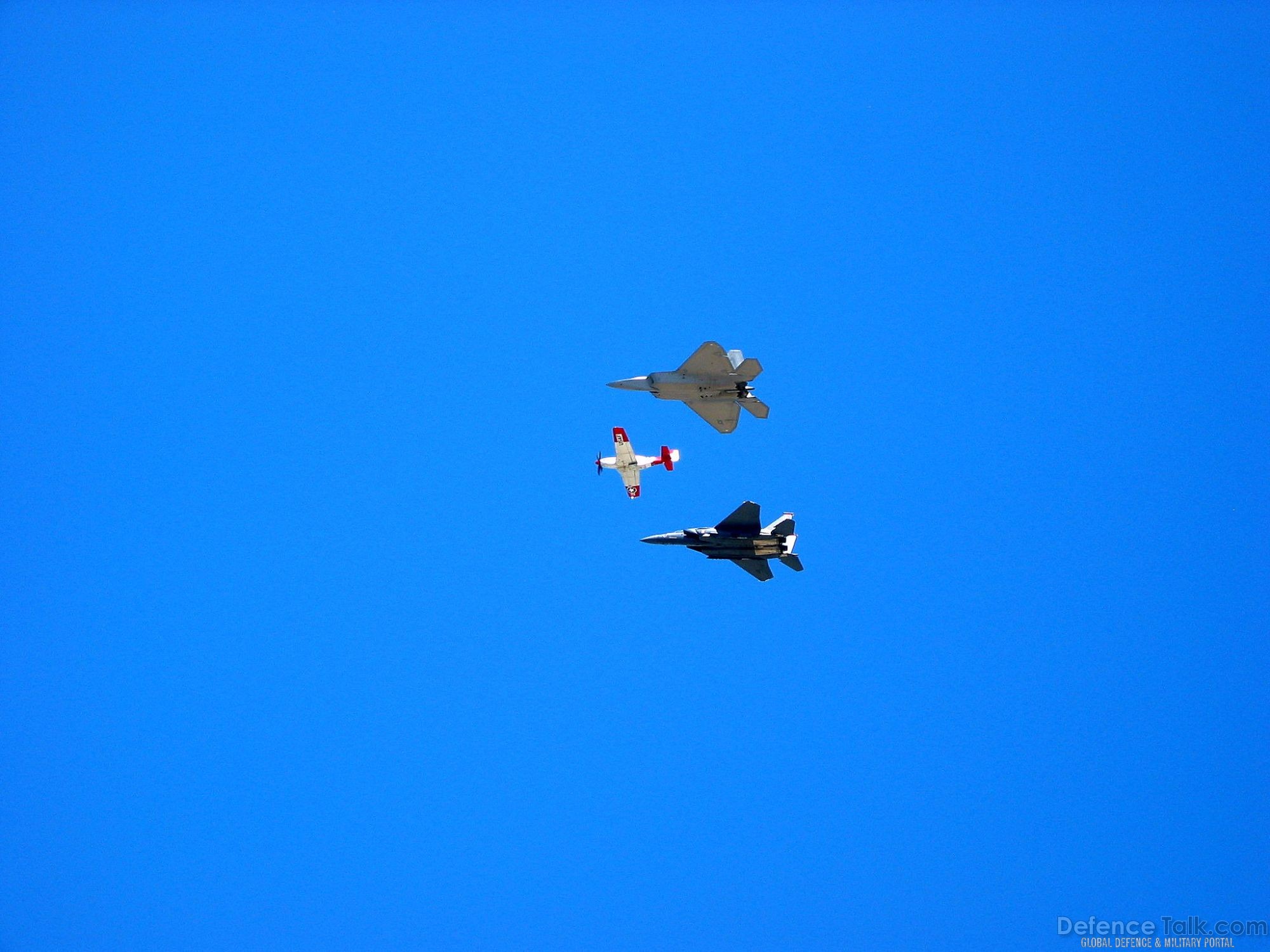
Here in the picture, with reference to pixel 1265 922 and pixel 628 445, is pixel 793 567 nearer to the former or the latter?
pixel 628 445

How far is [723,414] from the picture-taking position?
4691 centimetres

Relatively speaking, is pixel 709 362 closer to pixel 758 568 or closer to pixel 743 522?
pixel 743 522

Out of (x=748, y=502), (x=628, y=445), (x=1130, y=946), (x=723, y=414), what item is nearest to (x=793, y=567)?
(x=748, y=502)

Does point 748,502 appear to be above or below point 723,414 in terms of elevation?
below

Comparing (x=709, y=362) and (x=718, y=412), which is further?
(x=718, y=412)

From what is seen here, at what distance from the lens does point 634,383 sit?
46938 millimetres

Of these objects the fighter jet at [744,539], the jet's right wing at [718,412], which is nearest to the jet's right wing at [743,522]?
the fighter jet at [744,539]

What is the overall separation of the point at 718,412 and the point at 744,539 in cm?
667

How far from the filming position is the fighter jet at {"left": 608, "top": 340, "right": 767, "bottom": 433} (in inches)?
1740

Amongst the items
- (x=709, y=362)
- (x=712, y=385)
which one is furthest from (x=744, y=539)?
(x=709, y=362)

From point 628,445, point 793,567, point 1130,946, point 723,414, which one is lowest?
point 1130,946

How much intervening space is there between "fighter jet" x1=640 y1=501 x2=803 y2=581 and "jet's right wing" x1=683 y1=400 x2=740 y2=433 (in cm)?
466

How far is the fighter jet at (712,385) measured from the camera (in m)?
44.2

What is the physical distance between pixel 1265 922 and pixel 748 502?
43081 millimetres
